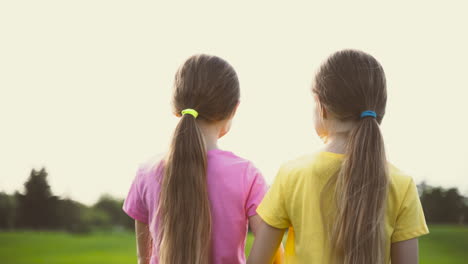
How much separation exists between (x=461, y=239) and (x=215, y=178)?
9772 mm

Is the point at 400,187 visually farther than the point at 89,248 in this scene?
No

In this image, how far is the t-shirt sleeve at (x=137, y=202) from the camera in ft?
7.38

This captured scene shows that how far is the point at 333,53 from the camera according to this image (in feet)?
6.37

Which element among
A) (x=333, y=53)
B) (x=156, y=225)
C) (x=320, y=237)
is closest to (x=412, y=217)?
(x=320, y=237)

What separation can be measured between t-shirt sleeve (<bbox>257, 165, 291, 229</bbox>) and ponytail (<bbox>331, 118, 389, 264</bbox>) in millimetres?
197

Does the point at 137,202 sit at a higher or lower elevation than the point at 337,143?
lower

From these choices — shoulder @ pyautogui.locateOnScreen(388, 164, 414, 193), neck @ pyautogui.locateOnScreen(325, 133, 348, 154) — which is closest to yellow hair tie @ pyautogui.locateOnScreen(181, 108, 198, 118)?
neck @ pyautogui.locateOnScreen(325, 133, 348, 154)

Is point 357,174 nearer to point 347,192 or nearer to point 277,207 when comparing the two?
point 347,192

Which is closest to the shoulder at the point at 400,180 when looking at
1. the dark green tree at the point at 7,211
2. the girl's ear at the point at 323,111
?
the girl's ear at the point at 323,111

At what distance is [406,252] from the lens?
6.05 feet

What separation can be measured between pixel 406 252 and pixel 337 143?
0.48m

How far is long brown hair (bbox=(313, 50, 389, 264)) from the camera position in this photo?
1811mm

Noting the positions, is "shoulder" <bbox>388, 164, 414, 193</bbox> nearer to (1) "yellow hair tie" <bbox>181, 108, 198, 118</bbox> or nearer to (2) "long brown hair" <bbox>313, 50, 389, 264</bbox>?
(2) "long brown hair" <bbox>313, 50, 389, 264</bbox>

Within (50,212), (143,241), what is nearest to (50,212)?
(50,212)
